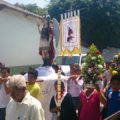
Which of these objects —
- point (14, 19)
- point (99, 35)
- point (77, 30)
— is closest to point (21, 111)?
point (77, 30)

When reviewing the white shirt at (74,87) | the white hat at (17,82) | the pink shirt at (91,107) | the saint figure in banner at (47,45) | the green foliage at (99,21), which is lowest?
the pink shirt at (91,107)

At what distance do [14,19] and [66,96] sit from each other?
13.4 metres

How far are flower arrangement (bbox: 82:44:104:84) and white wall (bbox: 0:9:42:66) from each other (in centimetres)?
1267

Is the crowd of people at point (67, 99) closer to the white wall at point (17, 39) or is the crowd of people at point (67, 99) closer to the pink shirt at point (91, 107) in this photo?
the pink shirt at point (91, 107)

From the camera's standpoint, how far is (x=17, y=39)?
20.7m

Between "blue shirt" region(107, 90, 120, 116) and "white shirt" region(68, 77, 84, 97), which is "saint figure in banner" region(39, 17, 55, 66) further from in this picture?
→ "blue shirt" region(107, 90, 120, 116)

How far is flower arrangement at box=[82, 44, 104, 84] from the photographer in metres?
6.48

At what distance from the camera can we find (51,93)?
8891mm

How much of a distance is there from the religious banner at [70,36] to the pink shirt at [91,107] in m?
5.20

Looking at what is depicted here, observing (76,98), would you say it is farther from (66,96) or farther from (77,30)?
(77,30)

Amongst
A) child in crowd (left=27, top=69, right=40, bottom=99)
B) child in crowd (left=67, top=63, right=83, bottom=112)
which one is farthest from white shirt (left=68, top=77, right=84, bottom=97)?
child in crowd (left=27, top=69, right=40, bottom=99)

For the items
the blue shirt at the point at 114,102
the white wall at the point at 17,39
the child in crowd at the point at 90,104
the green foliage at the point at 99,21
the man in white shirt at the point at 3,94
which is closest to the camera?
the blue shirt at the point at 114,102

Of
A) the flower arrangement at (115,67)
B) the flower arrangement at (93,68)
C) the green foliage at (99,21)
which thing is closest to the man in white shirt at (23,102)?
the flower arrangement at (93,68)

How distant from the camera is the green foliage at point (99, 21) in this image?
128 ft
